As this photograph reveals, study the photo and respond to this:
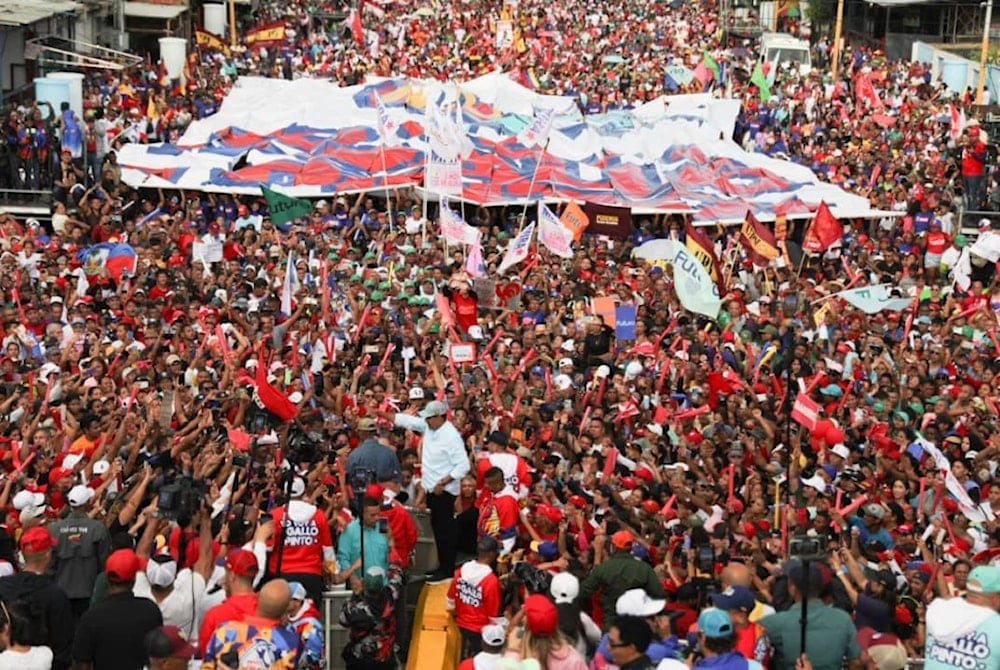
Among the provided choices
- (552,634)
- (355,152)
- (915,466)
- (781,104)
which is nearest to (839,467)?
(915,466)

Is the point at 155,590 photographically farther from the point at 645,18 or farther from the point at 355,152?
the point at 645,18

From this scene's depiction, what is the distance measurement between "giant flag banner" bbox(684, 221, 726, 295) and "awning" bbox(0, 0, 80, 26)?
44.6 ft

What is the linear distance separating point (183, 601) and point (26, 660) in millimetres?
1237

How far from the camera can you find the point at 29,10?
32.2 meters

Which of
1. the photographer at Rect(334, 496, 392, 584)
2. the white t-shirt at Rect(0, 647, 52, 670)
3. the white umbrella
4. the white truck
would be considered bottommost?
the white truck

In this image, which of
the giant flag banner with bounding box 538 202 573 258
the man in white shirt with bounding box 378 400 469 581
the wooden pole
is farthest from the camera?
the wooden pole

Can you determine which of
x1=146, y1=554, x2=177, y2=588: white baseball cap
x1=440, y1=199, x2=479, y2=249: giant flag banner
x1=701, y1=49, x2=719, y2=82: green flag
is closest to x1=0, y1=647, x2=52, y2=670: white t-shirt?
x1=146, y1=554, x2=177, y2=588: white baseball cap

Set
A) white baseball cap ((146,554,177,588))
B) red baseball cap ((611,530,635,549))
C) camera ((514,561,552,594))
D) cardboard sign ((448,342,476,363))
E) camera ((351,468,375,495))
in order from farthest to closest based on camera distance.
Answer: cardboard sign ((448,342,476,363)) < camera ((351,468,375,495)) < red baseball cap ((611,530,635,549)) < camera ((514,561,552,594)) < white baseball cap ((146,554,177,588))

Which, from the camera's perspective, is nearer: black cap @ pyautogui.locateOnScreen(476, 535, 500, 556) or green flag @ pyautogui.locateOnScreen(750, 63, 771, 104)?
black cap @ pyautogui.locateOnScreen(476, 535, 500, 556)

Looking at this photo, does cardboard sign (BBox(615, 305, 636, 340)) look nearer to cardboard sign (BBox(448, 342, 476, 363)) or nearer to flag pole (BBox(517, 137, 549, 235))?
cardboard sign (BBox(448, 342, 476, 363))

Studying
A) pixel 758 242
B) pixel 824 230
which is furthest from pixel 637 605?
pixel 824 230

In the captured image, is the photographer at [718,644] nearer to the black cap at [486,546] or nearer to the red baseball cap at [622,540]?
the red baseball cap at [622,540]

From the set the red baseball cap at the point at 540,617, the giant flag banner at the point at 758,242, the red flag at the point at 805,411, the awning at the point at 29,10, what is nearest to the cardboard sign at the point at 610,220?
the giant flag banner at the point at 758,242

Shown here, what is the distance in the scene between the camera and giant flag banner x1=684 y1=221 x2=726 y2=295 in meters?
20.6
